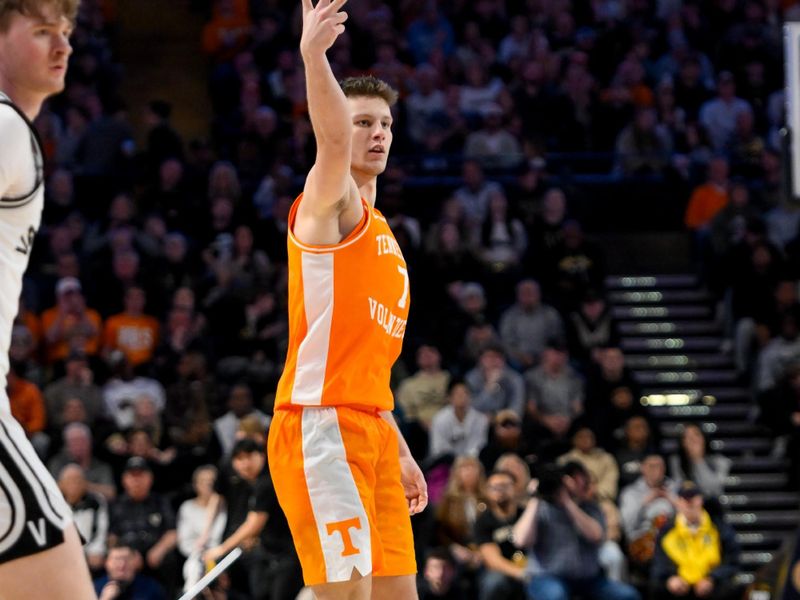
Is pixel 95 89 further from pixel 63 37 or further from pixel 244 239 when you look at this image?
pixel 63 37

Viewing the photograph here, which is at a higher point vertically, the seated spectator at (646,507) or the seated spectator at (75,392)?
the seated spectator at (75,392)

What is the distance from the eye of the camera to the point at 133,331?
43.7 ft

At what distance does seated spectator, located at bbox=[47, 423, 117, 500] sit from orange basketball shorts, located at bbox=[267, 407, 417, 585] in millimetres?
6345

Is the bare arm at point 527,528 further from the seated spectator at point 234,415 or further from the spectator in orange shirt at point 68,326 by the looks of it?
the spectator in orange shirt at point 68,326

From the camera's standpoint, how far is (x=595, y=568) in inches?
419

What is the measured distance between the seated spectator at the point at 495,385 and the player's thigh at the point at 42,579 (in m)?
9.34

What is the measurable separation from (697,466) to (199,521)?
4.16m

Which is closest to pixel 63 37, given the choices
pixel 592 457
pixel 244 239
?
pixel 592 457

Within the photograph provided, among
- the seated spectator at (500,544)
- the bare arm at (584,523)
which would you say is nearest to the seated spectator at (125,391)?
the seated spectator at (500,544)

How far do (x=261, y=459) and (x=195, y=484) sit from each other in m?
0.66

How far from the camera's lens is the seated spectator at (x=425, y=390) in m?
12.6

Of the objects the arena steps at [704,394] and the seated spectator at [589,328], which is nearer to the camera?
the arena steps at [704,394]

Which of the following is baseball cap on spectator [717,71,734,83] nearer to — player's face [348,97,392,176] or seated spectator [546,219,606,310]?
seated spectator [546,219,606,310]

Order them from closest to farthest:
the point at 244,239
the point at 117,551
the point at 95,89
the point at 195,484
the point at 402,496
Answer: the point at 402,496, the point at 117,551, the point at 195,484, the point at 244,239, the point at 95,89
